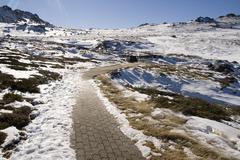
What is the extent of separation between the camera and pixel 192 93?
4341 cm

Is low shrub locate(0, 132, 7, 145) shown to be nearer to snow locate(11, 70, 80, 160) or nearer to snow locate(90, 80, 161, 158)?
snow locate(11, 70, 80, 160)

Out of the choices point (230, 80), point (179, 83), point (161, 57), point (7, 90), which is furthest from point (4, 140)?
point (161, 57)

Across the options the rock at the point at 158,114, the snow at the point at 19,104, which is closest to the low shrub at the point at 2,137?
the snow at the point at 19,104

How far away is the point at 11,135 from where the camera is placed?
12.6 m

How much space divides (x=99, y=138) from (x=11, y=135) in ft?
11.9

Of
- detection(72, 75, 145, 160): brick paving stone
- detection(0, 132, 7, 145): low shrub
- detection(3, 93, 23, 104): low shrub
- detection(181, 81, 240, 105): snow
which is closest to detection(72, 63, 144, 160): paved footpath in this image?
detection(72, 75, 145, 160): brick paving stone

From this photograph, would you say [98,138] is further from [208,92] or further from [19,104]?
[208,92]

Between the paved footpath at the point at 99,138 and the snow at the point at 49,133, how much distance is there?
16.3 inches

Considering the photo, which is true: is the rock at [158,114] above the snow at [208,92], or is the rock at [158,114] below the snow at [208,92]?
above

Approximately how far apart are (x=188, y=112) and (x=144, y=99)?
506 centimetres

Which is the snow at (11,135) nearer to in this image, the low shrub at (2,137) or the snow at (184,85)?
the low shrub at (2,137)

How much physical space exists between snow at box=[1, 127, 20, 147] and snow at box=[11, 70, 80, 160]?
424 mm

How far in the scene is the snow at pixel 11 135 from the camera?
1198 cm

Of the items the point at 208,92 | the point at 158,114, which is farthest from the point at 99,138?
the point at 208,92
